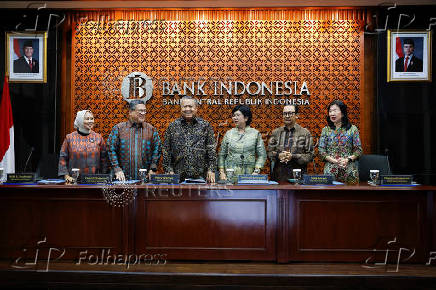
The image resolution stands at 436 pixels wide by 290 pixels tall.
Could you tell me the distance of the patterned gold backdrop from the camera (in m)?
5.30

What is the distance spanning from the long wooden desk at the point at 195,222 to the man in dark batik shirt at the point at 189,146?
73 centimetres

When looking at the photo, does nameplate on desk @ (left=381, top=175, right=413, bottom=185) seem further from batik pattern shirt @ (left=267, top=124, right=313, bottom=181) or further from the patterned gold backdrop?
the patterned gold backdrop

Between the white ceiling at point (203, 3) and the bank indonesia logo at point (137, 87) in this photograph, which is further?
the bank indonesia logo at point (137, 87)

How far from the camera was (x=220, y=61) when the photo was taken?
5.36 m

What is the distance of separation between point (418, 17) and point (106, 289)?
558 cm

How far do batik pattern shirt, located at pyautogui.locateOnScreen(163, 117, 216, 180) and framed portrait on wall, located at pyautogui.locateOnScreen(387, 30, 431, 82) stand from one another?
325cm

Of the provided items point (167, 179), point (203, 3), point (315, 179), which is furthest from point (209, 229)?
point (203, 3)

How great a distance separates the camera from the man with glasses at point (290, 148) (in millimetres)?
3730

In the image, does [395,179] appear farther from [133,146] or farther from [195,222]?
[133,146]

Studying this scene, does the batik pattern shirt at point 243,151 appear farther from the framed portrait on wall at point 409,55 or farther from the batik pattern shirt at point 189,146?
the framed portrait on wall at point 409,55

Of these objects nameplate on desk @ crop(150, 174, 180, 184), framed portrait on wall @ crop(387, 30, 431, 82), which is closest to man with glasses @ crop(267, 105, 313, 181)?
nameplate on desk @ crop(150, 174, 180, 184)

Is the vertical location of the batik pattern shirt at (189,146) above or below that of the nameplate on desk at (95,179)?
above

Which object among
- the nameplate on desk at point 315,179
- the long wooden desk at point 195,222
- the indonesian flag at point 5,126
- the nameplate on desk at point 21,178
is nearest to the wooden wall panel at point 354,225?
the long wooden desk at point 195,222

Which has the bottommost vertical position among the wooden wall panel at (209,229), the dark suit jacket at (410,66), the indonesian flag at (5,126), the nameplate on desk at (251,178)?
the wooden wall panel at (209,229)
